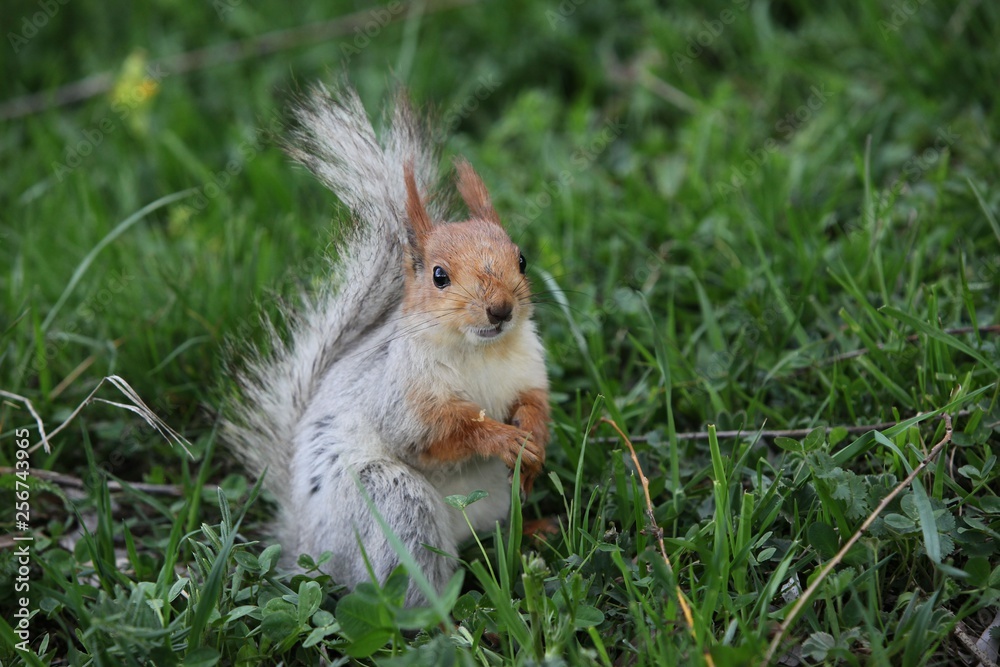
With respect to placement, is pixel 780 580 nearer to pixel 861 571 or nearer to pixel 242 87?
pixel 861 571

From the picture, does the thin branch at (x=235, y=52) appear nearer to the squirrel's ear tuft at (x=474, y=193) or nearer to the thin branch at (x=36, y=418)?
the thin branch at (x=36, y=418)

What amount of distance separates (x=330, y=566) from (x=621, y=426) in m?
0.90

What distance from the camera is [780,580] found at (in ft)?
6.76

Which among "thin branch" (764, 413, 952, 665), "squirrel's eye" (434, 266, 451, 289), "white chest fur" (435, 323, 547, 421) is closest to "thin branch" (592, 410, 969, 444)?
"thin branch" (764, 413, 952, 665)

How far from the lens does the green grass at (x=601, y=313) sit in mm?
2084

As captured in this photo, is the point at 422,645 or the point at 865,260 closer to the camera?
the point at 422,645

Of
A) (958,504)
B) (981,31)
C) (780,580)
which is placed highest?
(981,31)

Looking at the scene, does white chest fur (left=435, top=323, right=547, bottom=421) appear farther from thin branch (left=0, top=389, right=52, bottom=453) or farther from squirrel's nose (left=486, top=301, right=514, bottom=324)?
thin branch (left=0, top=389, right=52, bottom=453)

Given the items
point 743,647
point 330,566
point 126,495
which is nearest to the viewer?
point 743,647

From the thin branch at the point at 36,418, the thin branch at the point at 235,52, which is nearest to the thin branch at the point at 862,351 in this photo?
the thin branch at the point at 36,418

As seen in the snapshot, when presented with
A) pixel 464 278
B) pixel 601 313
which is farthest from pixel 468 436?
pixel 601 313

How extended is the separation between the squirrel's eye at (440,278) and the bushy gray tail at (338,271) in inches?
7.6

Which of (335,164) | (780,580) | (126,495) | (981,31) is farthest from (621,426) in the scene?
(981,31)

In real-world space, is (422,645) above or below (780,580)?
above
